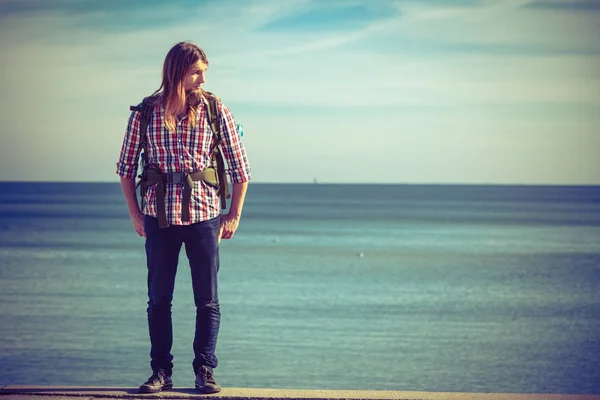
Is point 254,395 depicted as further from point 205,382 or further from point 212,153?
point 212,153

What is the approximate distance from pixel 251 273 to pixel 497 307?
8694 millimetres

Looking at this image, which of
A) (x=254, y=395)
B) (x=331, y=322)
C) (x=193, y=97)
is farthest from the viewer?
(x=331, y=322)

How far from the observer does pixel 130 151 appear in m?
4.49

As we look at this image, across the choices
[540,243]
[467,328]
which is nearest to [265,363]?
[467,328]

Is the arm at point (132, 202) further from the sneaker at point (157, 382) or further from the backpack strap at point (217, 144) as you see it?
the sneaker at point (157, 382)

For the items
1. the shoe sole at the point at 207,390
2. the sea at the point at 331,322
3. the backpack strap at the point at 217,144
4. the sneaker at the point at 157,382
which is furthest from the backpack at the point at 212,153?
the sea at the point at 331,322

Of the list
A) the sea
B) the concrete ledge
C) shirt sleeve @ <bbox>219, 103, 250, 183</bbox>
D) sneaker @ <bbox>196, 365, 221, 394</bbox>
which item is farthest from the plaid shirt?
the sea

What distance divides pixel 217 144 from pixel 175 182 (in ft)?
0.97

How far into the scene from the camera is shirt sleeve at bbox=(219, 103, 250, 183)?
4.46m

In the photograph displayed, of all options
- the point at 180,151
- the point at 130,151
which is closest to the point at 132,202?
the point at 130,151

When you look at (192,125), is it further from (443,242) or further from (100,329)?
(443,242)

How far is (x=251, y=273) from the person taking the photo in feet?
86.2

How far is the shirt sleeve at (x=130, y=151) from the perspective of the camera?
4.44 m

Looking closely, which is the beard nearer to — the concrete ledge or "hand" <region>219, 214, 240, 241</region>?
"hand" <region>219, 214, 240, 241</region>
